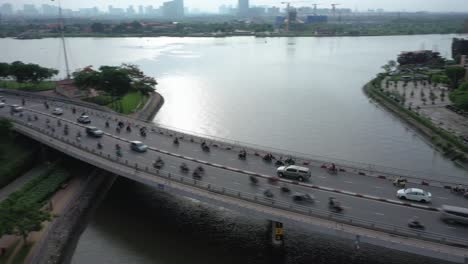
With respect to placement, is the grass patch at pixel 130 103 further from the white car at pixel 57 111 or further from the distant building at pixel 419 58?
the distant building at pixel 419 58

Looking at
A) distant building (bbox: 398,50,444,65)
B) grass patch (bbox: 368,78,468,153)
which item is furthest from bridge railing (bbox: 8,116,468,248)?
distant building (bbox: 398,50,444,65)

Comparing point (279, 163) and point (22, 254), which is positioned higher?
point (279, 163)

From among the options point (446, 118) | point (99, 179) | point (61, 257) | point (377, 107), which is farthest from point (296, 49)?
point (61, 257)

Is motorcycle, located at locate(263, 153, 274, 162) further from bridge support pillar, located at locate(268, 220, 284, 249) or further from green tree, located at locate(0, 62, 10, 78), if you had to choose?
green tree, located at locate(0, 62, 10, 78)

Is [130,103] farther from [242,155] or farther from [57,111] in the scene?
[242,155]

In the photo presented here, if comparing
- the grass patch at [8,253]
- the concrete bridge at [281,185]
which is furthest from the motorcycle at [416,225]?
the grass patch at [8,253]

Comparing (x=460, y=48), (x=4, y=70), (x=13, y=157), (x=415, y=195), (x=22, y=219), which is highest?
(x=460, y=48)

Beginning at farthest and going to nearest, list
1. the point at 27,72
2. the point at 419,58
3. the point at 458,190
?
the point at 419,58
the point at 27,72
the point at 458,190

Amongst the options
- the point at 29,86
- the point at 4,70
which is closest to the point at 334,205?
the point at 29,86
